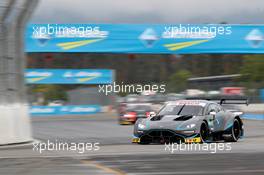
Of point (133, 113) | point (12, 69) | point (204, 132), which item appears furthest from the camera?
point (133, 113)

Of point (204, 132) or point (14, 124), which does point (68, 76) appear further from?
point (204, 132)

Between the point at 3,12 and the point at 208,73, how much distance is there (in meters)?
34.5

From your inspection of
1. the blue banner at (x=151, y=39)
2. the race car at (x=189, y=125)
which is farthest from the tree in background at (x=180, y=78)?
the race car at (x=189, y=125)

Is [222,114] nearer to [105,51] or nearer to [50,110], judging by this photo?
[105,51]

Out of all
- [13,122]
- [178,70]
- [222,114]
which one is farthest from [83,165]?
[178,70]

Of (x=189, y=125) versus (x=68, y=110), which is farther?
(x=68, y=110)

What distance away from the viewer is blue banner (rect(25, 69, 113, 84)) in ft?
133

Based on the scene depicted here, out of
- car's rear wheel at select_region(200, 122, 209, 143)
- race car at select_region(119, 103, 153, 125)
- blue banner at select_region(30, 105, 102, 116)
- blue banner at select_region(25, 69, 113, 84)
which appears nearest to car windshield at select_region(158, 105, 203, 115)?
car's rear wheel at select_region(200, 122, 209, 143)

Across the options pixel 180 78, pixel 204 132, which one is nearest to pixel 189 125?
pixel 204 132

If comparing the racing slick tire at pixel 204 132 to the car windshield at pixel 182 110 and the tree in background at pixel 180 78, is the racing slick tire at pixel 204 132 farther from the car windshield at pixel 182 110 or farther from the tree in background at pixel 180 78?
the tree in background at pixel 180 78

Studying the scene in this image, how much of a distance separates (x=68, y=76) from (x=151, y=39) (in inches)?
288

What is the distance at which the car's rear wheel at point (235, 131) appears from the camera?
55.6ft

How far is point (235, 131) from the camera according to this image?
17.3 meters

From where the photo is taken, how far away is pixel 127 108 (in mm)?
28500
